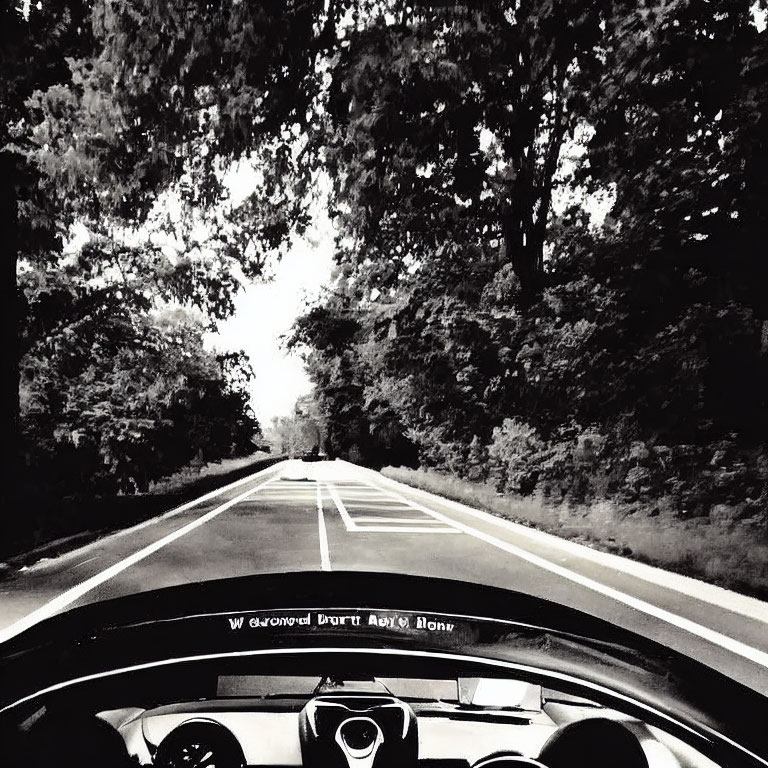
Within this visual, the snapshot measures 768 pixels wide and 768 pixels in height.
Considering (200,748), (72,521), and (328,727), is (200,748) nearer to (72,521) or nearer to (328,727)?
(328,727)

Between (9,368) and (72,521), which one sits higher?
(9,368)

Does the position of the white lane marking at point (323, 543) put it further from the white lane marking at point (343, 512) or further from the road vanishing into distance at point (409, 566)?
the white lane marking at point (343, 512)

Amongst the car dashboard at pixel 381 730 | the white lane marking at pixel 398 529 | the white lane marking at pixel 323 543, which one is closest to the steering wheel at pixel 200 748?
the car dashboard at pixel 381 730

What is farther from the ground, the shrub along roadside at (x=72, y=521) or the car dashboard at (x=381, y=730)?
the car dashboard at (x=381, y=730)

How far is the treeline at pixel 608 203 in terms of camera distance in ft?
32.6

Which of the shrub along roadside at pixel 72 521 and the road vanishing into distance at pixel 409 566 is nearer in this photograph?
the road vanishing into distance at pixel 409 566

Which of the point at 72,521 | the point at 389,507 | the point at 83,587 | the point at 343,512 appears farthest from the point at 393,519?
the point at 83,587

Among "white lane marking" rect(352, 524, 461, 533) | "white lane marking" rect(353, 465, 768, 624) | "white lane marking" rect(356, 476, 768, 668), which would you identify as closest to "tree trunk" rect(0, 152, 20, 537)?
"white lane marking" rect(352, 524, 461, 533)

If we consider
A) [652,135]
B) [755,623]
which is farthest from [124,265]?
[755,623]

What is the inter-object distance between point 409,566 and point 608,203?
11042 millimetres

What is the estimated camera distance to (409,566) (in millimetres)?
12070

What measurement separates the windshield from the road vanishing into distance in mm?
86

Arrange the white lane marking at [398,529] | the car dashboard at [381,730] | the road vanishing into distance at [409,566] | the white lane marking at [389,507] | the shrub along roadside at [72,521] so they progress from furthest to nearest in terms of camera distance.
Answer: the white lane marking at [389,507], the white lane marking at [398,529], the shrub along roadside at [72,521], the road vanishing into distance at [409,566], the car dashboard at [381,730]

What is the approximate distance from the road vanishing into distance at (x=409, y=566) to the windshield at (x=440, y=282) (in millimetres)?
86
